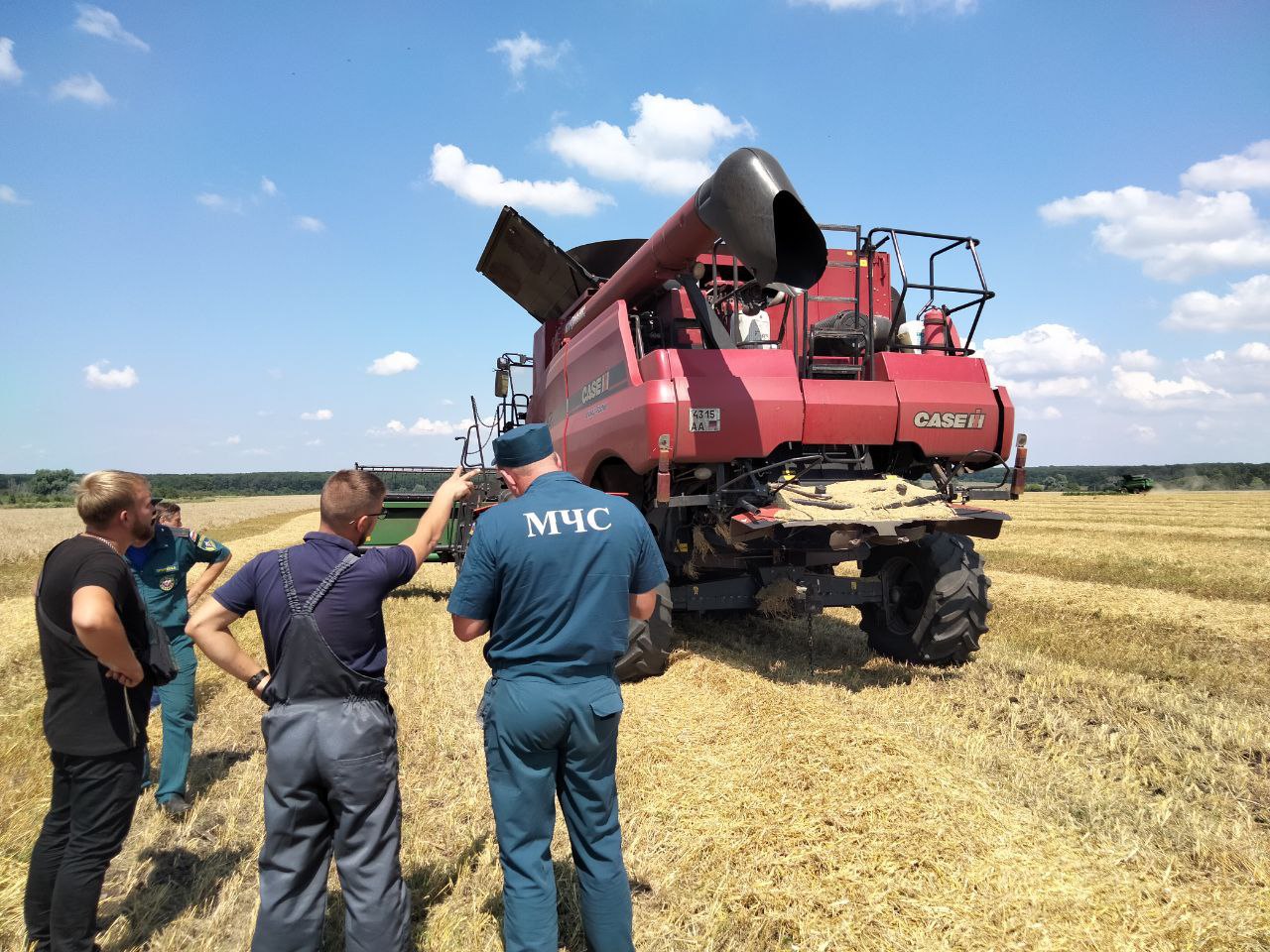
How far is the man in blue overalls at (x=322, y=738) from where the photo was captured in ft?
7.22

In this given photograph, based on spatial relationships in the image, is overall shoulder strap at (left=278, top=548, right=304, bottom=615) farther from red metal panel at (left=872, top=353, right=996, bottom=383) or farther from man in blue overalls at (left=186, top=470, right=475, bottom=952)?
red metal panel at (left=872, top=353, right=996, bottom=383)

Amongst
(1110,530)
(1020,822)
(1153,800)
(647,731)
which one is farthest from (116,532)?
(1110,530)

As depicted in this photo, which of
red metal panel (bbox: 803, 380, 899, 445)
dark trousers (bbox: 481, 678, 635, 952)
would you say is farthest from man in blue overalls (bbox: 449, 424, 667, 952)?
red metal panel (bbox: 803, 380, 899, 445)

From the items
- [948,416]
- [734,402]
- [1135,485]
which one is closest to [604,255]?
[734,402]

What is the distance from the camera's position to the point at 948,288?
5.70 m

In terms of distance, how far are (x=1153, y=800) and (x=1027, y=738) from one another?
34.4 inches

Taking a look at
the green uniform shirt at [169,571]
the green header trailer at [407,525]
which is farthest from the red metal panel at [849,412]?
the green header trailer at [407,525]

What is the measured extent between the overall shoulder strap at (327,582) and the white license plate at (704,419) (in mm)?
2992

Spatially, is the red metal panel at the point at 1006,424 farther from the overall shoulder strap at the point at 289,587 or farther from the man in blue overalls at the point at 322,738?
the overall shoulder strap at the point at 289,587

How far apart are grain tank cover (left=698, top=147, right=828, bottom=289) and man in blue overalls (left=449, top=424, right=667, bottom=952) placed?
217 centimetres

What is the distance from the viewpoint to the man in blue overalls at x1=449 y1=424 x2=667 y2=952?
2283 mm

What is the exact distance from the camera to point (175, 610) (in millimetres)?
4066

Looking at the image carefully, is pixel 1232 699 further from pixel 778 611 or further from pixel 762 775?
pixel 762 775

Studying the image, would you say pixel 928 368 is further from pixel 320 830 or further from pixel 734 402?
pixel 320 830
